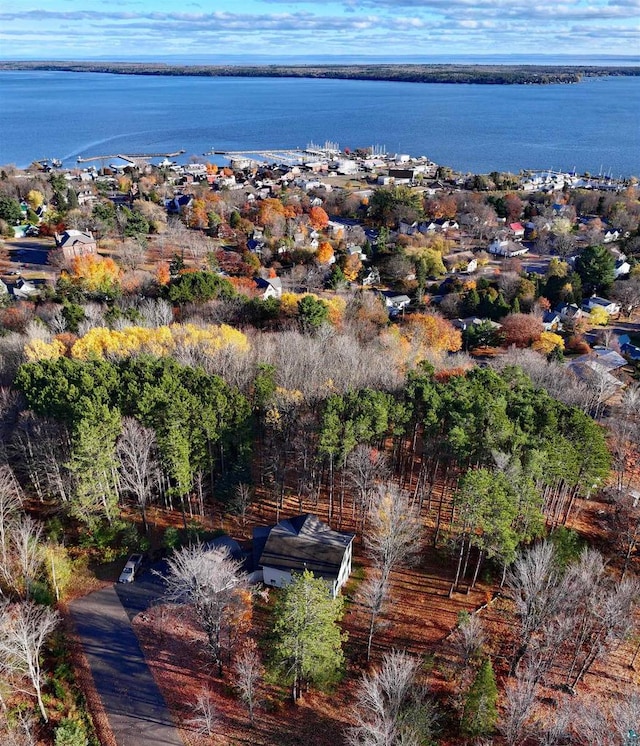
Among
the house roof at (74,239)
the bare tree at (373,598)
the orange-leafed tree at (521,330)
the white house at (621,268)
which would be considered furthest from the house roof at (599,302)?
the house roof at (74,239)

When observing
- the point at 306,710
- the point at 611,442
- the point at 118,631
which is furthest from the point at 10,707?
the point at 611,442

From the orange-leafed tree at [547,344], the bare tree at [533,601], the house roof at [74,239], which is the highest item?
the bare tree at [533,601]

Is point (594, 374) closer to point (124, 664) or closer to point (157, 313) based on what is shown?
point (157, 313)

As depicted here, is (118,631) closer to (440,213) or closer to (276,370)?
(276,370)

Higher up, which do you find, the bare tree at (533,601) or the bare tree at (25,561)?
the bare tree at (533,601)

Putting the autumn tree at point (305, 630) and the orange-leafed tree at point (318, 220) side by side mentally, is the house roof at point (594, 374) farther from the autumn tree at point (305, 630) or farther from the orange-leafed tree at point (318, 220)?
the orange-leafed tree at point (318, 220)

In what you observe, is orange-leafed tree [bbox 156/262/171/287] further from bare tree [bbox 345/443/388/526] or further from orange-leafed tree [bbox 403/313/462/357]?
bare tree [bbox 345/443/388/526]

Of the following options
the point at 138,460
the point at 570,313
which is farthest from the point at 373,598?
the point at 570,313
